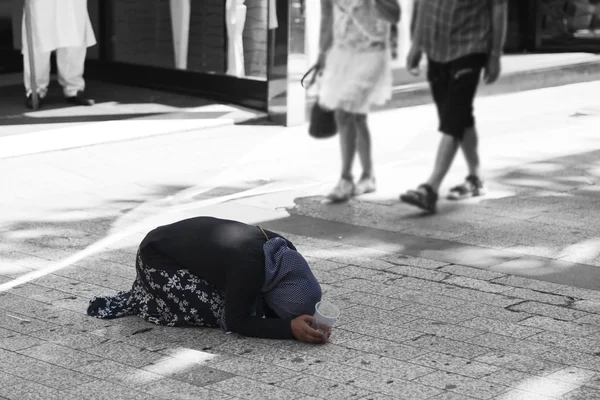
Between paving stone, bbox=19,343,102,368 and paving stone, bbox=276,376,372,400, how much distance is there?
92 centimetres

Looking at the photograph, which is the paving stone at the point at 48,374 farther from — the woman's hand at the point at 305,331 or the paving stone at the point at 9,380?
the woman's hand at the point at 305,331

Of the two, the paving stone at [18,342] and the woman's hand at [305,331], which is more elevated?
the woman's hand at [305,331]

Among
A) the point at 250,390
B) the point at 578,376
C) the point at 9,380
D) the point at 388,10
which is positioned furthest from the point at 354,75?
the point at 9,380

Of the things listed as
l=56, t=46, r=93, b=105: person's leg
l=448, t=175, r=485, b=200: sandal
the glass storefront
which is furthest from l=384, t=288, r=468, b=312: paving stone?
the glass storefront

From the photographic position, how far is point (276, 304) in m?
5.27

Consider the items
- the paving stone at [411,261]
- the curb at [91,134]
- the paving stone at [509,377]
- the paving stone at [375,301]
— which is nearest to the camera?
the paving stone at [509,377]

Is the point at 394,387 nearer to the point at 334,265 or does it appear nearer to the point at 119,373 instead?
the point at 119,373

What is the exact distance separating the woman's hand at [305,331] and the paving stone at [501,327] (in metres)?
0.78

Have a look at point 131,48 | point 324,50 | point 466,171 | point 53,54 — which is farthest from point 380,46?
point 53,54

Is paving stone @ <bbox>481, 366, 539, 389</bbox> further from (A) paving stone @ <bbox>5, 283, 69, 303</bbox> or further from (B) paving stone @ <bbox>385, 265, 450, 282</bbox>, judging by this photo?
(A) paving stone @ <bbox>5, 283, 69, 303</bbox>

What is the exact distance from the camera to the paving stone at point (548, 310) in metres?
5.63

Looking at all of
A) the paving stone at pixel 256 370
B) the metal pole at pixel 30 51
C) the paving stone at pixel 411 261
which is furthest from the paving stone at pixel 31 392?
the metal pole at pixel 30 51

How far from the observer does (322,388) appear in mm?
4680

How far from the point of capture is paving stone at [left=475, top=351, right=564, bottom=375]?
192 inches
